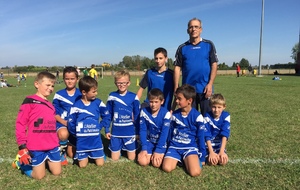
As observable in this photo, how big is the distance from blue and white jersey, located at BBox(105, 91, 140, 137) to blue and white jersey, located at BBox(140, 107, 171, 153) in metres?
0.28

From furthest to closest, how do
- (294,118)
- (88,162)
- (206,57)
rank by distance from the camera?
(294,118)
(206,57)
(88,162)

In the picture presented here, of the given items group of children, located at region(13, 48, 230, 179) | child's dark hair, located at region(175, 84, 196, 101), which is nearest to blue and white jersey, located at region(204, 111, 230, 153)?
group of children, located at region(13, 48, 230, 179)

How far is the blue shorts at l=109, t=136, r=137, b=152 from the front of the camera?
456 cm

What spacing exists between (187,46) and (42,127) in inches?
113

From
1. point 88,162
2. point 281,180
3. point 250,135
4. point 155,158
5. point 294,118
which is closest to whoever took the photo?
point 281,180

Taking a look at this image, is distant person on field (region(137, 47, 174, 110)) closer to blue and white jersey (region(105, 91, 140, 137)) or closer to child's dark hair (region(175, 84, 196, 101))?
blue and white jersey (region(105, 91, 140, 137))

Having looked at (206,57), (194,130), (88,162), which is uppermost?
(206,57)

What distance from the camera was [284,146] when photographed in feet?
16.0

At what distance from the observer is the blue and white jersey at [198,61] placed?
4676 millimetres

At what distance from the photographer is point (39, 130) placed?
375cm

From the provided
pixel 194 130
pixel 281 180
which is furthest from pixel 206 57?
pixel 281 180

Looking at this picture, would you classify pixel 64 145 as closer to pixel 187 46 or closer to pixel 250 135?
pixel 187 46

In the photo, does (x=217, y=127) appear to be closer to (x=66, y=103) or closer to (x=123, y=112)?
(x=123, y=112)

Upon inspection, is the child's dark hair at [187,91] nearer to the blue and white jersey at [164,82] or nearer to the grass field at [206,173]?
the blue and white jersey at [164,82]
